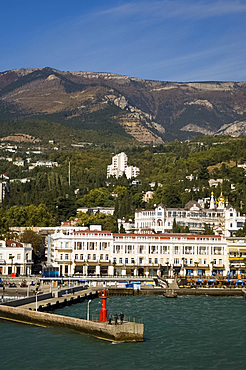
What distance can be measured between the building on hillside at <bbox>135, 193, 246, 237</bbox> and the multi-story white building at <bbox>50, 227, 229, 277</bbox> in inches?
987

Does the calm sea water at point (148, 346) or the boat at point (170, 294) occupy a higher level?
the boat at point (170, 294)

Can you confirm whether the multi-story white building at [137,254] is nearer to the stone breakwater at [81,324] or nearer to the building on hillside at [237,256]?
the building on hillside at [237,256]

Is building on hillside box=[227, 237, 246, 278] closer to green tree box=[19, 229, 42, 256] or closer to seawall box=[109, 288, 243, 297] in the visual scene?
seawall box=[109, 288, 243, 297]

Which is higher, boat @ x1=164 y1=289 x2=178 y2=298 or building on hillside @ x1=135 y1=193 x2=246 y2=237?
building on hillside @ x1=135 y1=193 x2=246 y2=237

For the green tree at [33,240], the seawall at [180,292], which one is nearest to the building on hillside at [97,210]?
the green tree at [33,240]

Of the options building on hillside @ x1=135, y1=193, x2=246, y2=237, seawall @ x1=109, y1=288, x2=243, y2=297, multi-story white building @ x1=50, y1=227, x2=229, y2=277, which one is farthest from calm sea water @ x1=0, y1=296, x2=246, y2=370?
building on hillside @ x1=135, y1=193, x2=246, y2=237

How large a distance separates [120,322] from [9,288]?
4184 centimetres

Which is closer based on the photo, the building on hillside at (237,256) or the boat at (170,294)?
the boat at (170,294)

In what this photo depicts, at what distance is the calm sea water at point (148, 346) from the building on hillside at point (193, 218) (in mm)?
74275

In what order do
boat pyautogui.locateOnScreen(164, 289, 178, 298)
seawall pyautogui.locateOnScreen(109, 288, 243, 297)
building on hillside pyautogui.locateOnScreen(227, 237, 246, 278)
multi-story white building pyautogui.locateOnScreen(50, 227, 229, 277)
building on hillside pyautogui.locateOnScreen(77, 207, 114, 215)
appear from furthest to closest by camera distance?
building on hillside pyautogui.locateOnScreen(77, 207, 114, 215)
building on hillside pyautogui.locateOnScreen(227, 237, 246, 278)
multi-story white building pyautogui.locateOnScreen(50, 227, 229, 277)
seawall pyautogui.locateOnScreen(109, 288, 243, 297)
boat pyautogui.locateOnScreen(164, 289, 178, 298)

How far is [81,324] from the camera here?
67.7 meters

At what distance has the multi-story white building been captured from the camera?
128625 mm

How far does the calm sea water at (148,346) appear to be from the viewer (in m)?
58.0

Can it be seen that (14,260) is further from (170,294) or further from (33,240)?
(170,294)
